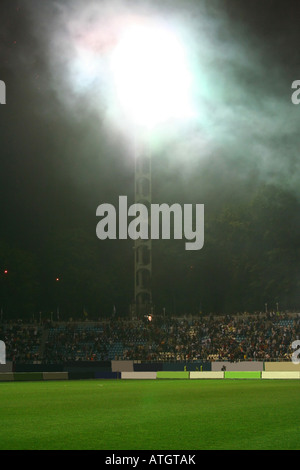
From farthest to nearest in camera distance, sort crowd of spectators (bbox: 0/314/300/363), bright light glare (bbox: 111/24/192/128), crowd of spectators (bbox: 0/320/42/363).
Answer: crowd of spectators (bbox: 0/320/42/363), crowd of spectators (bbox: 0/314/300/363), bright light glare (bbox: 111/24/192/128)

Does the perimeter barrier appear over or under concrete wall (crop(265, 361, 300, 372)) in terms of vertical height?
under

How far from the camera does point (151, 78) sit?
132 feet

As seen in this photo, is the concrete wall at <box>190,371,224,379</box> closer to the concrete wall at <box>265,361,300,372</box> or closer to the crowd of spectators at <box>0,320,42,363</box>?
the concrete wall at <box>265,361,300,372</box>

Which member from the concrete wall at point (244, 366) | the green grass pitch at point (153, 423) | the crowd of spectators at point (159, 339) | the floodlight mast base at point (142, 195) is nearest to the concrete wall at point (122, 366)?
the crowd of spectators at point (159, 339)

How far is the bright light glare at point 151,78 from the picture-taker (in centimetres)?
3759

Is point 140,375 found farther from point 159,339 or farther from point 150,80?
point 150,80

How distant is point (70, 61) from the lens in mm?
38906

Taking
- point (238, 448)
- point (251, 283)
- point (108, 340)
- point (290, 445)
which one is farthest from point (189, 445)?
point (251, 283)

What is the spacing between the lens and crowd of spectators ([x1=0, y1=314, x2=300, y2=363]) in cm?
4759

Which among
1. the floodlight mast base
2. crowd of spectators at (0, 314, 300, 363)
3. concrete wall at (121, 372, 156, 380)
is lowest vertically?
concrete wall at (121, 372, 156, 380)

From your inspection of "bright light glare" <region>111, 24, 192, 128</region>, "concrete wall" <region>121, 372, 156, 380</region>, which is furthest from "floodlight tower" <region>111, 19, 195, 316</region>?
"concrete wall" <region>121, 372, 156, 380</region>

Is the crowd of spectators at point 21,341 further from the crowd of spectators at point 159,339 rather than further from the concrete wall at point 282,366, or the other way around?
the concrete wall at point 282,366

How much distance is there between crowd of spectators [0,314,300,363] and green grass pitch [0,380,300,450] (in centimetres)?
2397

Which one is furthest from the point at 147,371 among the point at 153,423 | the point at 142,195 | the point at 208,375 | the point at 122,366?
the point at 153,423
